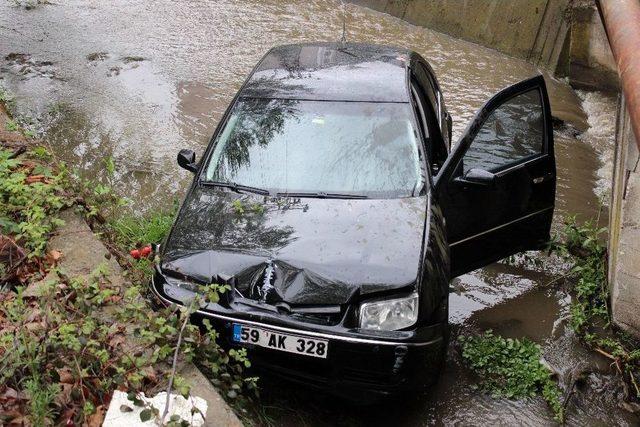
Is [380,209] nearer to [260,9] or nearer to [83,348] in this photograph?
→ [83,348]

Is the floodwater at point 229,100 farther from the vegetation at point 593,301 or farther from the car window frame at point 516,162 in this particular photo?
the car window frame at point 516,162

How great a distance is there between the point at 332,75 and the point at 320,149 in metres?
0.75

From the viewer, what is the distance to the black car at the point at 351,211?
338 centimetres

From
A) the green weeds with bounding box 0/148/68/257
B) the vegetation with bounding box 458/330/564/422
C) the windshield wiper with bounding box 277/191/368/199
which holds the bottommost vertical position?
the vegetation with bounding box 458/330/564/422

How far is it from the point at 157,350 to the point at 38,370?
549mm

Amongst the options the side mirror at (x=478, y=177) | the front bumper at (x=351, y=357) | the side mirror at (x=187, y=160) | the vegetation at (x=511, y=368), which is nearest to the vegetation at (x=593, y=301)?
the vegetation at (x=511, y=368)

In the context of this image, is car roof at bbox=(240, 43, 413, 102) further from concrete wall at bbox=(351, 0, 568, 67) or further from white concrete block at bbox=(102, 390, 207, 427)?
concrete wall at bbox=(351, 0, 568, 67)

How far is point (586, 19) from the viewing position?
30.7ft

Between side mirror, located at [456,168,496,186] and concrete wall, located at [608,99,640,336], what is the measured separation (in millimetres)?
1165

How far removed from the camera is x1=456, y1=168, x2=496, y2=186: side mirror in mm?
4246

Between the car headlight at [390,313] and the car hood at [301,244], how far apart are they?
73 mm

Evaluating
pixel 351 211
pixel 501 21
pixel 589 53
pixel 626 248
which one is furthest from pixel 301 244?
pixel 501 21

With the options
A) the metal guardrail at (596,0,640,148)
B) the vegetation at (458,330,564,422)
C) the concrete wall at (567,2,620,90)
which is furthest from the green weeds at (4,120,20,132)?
the concrete wall at (567,2,620,90)

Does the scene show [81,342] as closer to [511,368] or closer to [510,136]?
[511,368]
